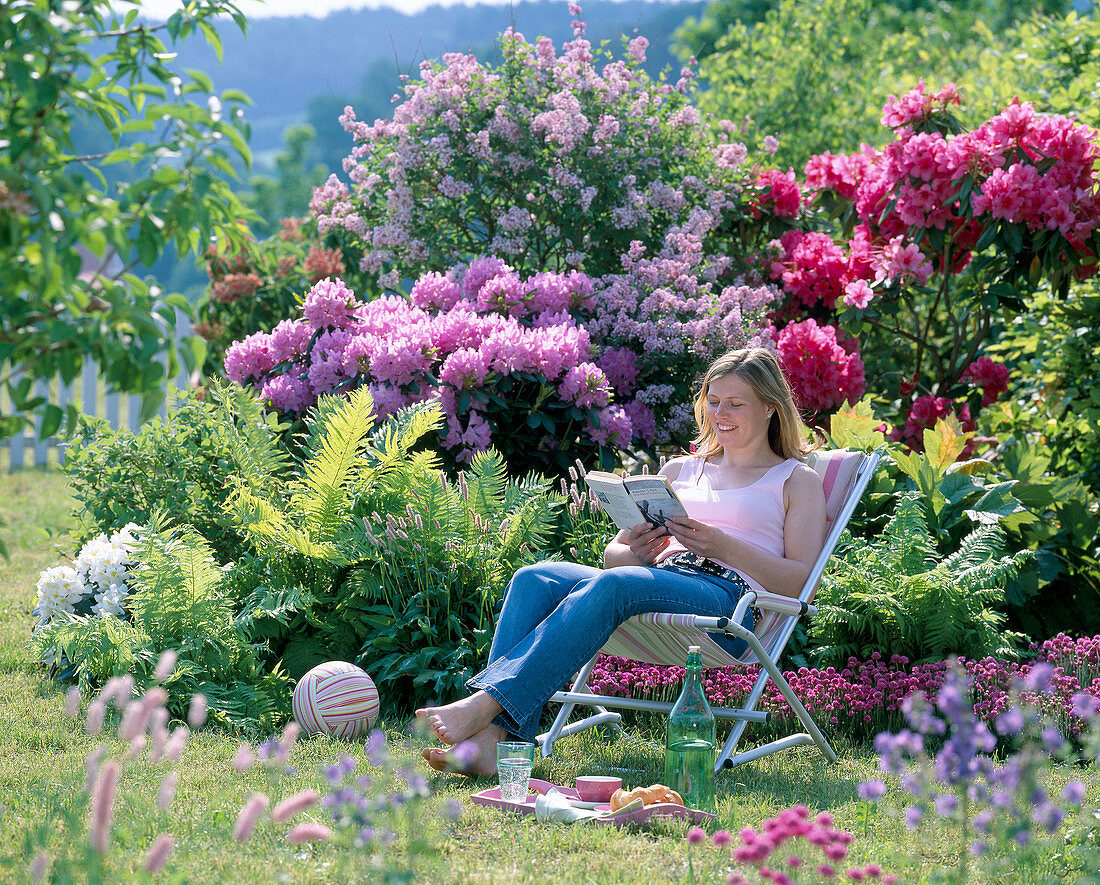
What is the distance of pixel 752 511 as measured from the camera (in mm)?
3824

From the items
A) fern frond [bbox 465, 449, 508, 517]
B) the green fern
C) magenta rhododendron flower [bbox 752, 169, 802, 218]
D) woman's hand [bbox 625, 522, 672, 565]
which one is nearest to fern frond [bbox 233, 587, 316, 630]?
fern frond [bbox 465, 449, 508, 517]

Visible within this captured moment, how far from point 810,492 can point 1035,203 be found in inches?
96.1

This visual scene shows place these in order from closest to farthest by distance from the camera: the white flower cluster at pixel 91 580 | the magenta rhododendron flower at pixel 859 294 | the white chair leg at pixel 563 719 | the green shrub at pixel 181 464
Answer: the white chair leg at pixel 563 719, the white flower cluster at pixel 91 580, the green shrub at pixel 181 464, the magenta rhododendron flower at pixel 859 294

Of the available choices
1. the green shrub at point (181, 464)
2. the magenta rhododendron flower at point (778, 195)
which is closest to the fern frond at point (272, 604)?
the green shrub at point (181, 464)

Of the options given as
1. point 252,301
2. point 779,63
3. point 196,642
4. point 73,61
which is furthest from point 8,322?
point 779,63

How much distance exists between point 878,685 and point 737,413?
42.3 inches

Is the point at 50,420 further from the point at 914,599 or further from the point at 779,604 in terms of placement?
the point at 914,599

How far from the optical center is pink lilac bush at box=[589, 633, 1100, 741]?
3836 millimetres

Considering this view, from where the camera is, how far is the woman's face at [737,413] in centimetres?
393

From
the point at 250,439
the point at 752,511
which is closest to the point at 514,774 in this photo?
the point at 752,511

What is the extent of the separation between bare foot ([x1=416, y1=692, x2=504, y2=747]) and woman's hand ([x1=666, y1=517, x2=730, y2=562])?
830 millimetres

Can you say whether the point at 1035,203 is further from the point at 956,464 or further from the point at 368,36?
the point at 368,36

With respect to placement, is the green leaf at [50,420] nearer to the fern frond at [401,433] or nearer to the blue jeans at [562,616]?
the blue jeans at [562,616]

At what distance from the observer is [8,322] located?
6.77ft
